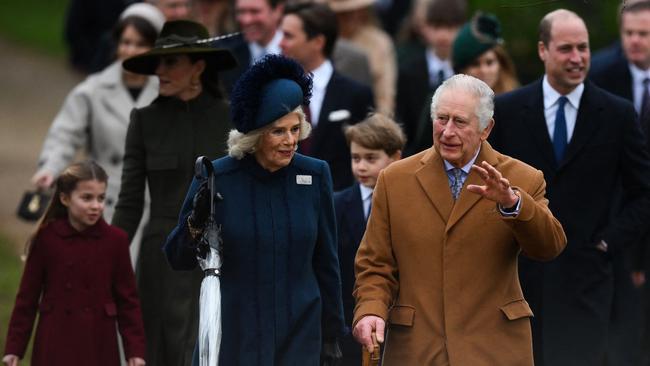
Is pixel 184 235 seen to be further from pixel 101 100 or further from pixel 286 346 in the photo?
pixel 101 100

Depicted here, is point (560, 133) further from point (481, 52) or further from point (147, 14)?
point (147, 14)

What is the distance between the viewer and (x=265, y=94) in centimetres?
798

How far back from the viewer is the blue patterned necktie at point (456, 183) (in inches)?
306

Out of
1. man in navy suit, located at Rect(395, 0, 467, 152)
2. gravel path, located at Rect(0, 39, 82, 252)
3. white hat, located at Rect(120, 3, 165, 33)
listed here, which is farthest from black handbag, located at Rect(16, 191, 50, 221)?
gravel path, located at Rect(0, 39, 82, 252)

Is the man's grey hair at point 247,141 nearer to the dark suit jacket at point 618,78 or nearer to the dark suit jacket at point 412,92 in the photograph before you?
the dark suit jacket at point 618,78

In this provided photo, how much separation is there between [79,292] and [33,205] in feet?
4.07

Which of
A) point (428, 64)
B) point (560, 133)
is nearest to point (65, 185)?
point (560, 133)

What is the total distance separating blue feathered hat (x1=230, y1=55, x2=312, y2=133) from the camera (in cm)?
795

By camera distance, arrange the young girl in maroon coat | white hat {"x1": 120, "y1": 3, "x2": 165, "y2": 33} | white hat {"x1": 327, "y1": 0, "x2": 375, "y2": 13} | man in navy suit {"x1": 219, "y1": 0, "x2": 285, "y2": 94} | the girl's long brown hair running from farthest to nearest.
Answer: white hat {"x1": 327, "y1": 0, "x2": 375, "y2": 13}
man in navy suit {"x1": 219, "y1": 0, "x2": 285, "y2": 94}
white hat {"x1": 120, "y1": 3, "x2": 165, "y2": 33}
the girl's long brown hair
the young girl in maroon coat

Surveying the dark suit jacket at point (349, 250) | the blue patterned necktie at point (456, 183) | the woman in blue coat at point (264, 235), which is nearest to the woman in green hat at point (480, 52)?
the dark suit jacket at point (349, 250)

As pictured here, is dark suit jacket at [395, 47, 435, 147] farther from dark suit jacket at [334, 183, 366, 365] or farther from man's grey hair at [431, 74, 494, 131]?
man's grey hair at [431, 74, 494, 131]

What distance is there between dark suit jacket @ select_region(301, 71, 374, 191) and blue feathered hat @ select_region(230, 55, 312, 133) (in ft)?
9.64

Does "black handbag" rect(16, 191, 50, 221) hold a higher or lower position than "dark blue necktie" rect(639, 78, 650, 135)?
lower

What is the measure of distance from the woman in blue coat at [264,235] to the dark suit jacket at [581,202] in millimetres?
1816
